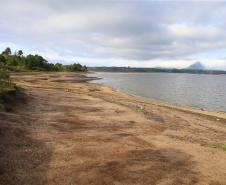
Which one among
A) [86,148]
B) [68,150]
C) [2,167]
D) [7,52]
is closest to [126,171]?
[86,148]

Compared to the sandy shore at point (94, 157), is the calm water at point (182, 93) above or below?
below

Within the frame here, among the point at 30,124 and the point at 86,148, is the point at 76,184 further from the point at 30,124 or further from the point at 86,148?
the point at 30,124

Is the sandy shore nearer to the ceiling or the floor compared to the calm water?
nearer to the ceiling

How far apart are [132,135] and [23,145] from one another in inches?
290

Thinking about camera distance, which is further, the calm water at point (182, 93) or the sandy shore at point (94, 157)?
the calm water at point (182, 93)

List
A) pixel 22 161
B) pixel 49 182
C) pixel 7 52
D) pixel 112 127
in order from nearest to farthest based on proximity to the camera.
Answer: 1. pixel 49 182
2. pixel 22 161
3. pixel 112 127
4. pixel 7 52

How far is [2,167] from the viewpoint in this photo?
→ 561 centimetres

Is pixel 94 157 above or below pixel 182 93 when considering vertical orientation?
above

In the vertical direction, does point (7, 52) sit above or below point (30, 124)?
above

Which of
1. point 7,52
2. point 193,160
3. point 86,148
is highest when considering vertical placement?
point 7,52

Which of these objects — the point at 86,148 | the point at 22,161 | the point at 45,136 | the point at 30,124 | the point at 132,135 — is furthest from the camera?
the point at 132,135

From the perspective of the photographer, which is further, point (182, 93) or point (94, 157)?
point (182, 93)

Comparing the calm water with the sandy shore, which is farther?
the calm water

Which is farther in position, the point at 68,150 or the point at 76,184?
the point at 68,150
